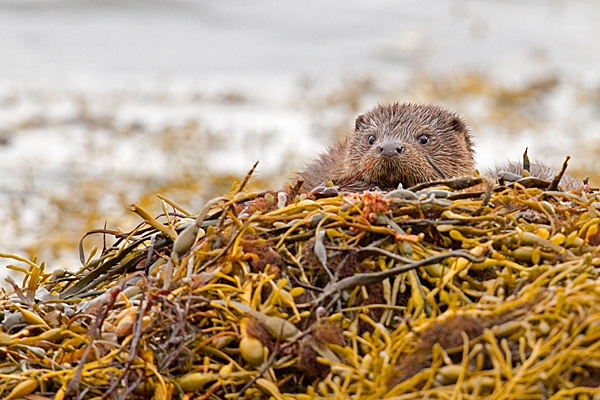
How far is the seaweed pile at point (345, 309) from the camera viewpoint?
2.26 m

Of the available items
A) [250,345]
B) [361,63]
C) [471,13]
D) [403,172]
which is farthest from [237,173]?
[471,13]

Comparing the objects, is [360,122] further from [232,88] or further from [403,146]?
[232,88]

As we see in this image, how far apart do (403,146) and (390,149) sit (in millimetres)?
119

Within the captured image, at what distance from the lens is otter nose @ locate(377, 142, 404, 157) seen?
4480mm

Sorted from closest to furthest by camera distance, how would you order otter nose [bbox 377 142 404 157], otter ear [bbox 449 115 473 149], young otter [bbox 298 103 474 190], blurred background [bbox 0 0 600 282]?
1. otter nose [bbox 377 142 404 157]
2. young otter [bbox 298 103 474 190]
3. otter ear [bbox 449 115 473 149]
4. blurred background [bbox 0 0 600 282]

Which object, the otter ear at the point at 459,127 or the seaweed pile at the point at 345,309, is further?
the otter ear at the point at 459,127

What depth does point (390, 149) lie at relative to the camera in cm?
449

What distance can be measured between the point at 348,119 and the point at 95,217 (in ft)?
12.8

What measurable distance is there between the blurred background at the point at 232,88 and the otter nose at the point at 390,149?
2845 millimetres

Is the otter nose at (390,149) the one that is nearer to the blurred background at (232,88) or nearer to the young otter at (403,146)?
the young otter at (403,146)

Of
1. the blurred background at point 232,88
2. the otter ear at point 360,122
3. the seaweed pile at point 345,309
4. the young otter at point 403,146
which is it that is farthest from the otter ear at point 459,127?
the seaweed pile at point 345,309

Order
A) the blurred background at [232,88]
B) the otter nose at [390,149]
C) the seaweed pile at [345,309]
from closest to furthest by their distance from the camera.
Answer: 1. the seaweed pile at [345,309]
2. the otter nose at [390,149]
3. the blurred background at [232,88]

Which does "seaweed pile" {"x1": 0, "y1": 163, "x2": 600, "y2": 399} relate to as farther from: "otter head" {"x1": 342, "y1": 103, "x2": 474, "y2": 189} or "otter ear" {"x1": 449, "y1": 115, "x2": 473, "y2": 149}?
"otter ear" {"x1": 449, "y1": 115, "x2": 473, "y2": 149}

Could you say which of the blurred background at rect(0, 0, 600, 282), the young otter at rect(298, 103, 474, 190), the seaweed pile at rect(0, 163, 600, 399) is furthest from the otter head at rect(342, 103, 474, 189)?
the blurred background at rect(0, 0, 600, 282)
